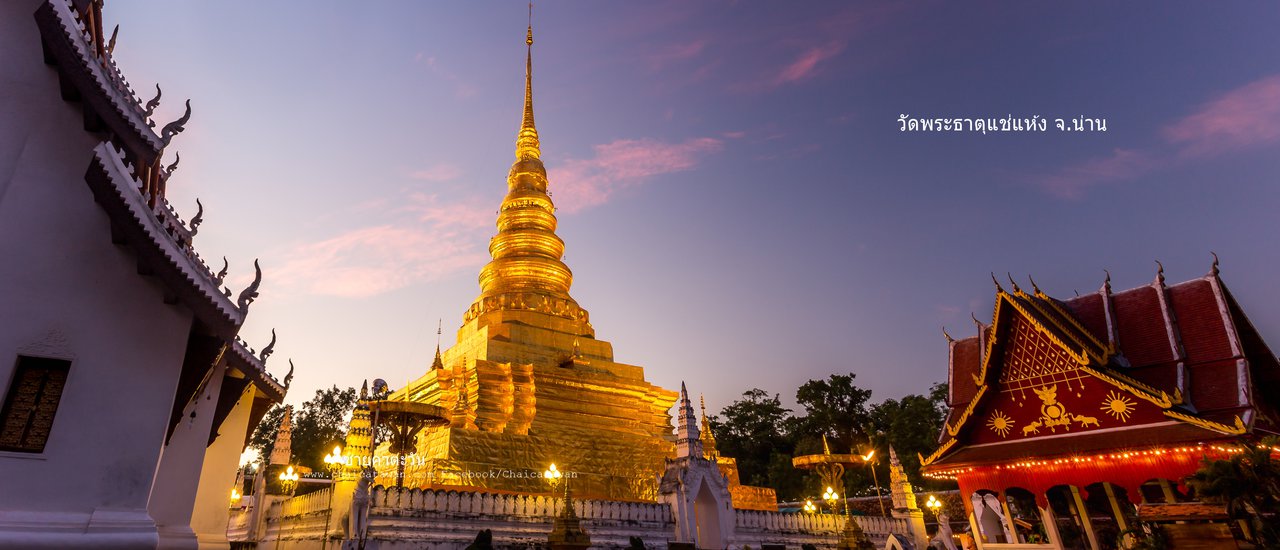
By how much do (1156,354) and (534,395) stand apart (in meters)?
16.8

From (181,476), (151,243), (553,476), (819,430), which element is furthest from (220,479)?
(819,430)

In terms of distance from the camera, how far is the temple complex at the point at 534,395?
17578 mm

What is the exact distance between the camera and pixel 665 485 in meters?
14.0

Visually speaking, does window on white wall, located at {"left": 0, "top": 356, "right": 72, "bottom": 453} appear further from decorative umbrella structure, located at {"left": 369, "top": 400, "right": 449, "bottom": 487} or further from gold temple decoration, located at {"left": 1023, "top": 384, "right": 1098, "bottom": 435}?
gold temple decoration, located at {"left": 1023, "top": 384, "right": 1098, "bottom": 435}

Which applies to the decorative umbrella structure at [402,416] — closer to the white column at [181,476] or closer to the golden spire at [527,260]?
the white column at [181,476]

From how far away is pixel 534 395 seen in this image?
20.7 m

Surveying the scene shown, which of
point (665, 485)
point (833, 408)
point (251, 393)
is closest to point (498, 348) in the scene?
point (665, 485)

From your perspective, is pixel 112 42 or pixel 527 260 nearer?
pixel 112 42

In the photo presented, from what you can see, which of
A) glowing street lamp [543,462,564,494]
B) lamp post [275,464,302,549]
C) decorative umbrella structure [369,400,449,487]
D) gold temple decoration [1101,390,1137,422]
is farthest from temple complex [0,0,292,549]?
gold temple decoration [1101,390,1137,422]

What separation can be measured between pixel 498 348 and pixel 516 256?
5985mm

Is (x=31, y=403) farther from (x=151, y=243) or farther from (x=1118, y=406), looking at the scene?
(x=1118, y=406)

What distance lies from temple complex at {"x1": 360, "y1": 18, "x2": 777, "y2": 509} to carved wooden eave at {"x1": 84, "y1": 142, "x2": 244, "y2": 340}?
433 inches

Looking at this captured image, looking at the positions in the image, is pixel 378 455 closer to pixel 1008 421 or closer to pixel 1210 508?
pixel 1008 421

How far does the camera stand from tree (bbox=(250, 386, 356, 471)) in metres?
36.1
